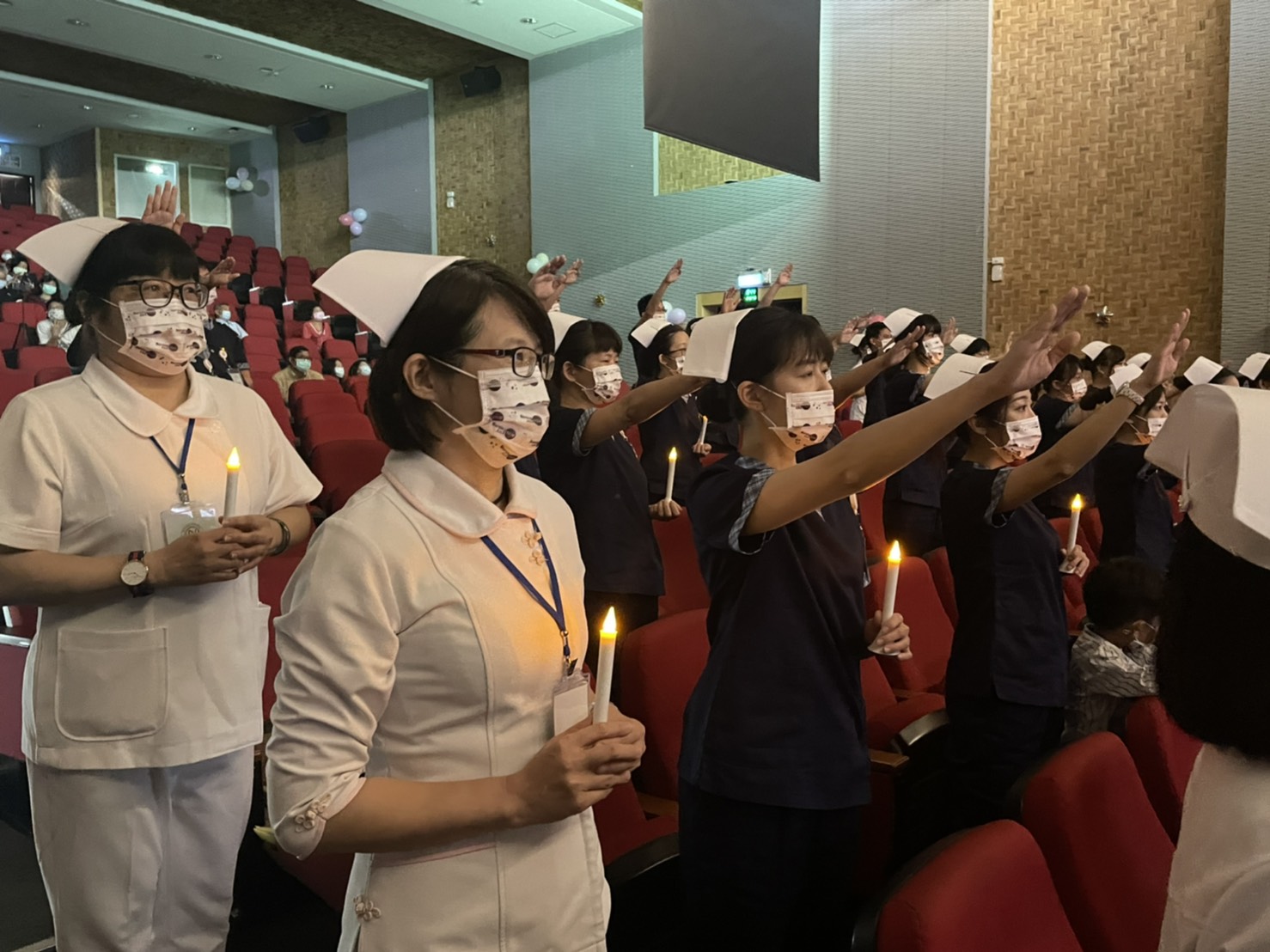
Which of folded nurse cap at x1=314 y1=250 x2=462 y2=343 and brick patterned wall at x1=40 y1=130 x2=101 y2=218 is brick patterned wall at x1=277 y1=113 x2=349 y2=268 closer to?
brick patterned wall at x1=40 y1=130 x2=101 y2=218

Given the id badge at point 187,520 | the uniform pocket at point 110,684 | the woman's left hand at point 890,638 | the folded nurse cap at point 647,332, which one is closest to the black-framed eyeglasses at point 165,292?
the id badge at point 187,520

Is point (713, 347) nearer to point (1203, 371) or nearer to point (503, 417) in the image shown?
point (503, 417)

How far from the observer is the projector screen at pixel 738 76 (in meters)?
6.84

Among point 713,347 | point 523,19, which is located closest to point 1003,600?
point 713,347

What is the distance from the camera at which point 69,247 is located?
1718 mm

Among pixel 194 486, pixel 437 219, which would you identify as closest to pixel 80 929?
pixel 194 486

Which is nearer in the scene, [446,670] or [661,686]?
[446,670]

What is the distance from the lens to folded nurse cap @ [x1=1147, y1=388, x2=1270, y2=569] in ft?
2.68

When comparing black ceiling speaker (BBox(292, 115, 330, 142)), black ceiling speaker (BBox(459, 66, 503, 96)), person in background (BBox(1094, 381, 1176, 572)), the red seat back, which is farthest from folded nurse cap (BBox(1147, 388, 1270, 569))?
black ceiling speaker (BBox(292, 115, 330, 142))

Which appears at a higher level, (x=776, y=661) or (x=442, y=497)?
(x=442, y=497)

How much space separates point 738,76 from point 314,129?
9.67 meters

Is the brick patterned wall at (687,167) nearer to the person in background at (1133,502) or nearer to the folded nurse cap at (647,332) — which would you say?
the folded nurse cap at (647,332)

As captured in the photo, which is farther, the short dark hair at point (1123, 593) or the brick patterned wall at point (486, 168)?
the brick patterned wall at point (486, 168)

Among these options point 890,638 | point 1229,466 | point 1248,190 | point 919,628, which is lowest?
point 919,628
